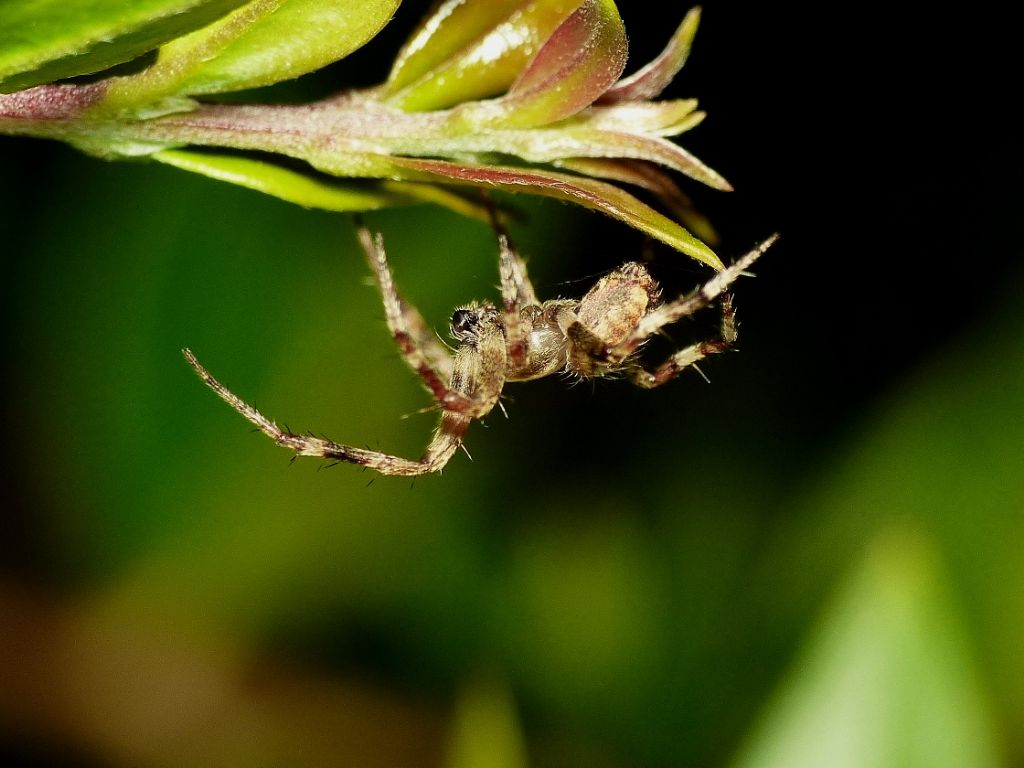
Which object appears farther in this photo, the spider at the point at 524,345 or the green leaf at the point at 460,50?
the spider at the point at 524,345

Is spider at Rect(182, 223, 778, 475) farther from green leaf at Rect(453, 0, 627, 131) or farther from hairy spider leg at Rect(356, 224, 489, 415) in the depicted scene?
green leaf at Rect(453, 0, 627, 131)

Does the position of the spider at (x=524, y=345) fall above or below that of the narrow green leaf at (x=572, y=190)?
above

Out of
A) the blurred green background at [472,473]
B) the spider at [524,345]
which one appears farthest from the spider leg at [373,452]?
the blurred green background at [472,473]

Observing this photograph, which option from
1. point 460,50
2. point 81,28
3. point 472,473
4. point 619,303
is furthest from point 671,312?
point 472,473

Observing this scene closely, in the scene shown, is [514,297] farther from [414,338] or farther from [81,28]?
[81,28]

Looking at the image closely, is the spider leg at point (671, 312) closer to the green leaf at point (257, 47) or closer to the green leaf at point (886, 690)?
the green leaf at point (886, 690)

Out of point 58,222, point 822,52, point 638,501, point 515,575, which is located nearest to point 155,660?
point 515,575
